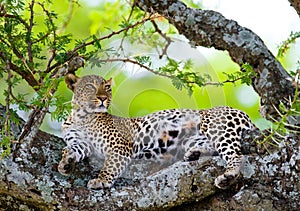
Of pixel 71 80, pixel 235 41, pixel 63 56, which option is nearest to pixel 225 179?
pixel 235 41

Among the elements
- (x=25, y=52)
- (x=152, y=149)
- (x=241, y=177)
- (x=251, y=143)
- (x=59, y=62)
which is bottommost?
(x=241, y=177)

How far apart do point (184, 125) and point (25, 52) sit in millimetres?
1283

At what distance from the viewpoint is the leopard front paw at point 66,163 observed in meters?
4.00

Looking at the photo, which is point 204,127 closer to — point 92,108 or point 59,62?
point 92,108

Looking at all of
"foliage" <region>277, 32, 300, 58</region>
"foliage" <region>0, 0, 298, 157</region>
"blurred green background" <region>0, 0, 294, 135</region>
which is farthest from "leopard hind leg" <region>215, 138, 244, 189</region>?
"foliage" <region>277, 32, 300, 58</region>

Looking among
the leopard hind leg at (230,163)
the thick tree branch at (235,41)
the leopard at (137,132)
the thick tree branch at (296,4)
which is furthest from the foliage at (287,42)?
the leopard hind leg at (230,163)

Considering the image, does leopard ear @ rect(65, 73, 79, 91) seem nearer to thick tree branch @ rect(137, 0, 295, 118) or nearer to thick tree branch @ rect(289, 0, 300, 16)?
thick tree branch @ rect(137, 0, 295, 118)

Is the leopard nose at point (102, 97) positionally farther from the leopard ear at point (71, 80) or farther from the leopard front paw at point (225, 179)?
the leopard front paw at point (225, 179)

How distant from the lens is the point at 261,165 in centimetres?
386

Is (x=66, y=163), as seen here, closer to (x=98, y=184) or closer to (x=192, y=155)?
(x=98, y=184)

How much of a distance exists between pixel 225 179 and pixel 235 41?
3.05ft

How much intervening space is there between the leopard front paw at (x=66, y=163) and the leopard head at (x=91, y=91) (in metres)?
0.57

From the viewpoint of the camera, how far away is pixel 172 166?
3.95m

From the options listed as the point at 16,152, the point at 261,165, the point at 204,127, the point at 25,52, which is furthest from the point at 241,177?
the point at 25,52
